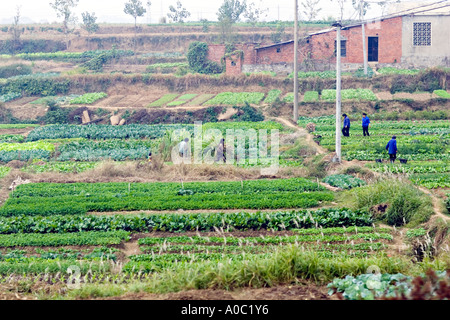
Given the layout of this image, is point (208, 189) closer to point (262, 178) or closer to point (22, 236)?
point (262, 178)

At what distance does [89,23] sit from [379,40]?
3937cm

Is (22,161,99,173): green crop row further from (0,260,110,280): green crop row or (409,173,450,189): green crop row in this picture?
(409,173,450,189): green crop row

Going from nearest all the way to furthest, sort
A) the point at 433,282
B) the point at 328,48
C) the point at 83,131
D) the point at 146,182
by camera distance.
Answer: the point at 433,282 → the point at 146,182 → the point at 83,131 → the point at 328,48

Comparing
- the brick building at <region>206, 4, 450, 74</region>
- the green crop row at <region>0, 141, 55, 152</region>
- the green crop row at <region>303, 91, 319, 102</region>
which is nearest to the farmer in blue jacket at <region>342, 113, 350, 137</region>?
the green crop row at <region>303, 91, 319, 102</region>

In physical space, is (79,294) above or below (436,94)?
below

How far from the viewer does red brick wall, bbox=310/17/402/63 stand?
1815 inches

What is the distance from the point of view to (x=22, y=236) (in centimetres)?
1366

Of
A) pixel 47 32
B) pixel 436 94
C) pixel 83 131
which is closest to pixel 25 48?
pixel 47 32

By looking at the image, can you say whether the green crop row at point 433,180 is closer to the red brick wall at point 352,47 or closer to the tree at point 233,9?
the red brick wall at point 352,47

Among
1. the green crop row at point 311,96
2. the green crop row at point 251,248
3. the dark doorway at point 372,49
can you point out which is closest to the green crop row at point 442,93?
the green crop row at point 311,96

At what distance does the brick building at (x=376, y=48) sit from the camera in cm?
4603

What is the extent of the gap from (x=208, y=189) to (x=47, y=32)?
59.7 m

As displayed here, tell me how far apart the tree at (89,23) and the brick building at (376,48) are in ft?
86.8

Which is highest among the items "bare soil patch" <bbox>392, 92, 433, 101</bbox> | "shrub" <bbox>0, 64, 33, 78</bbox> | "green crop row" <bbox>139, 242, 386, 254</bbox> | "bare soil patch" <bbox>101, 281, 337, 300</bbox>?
"shrub" <bbox>0, 64, 33, 78</bbox>
